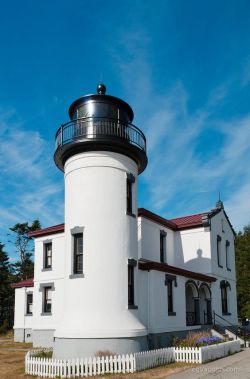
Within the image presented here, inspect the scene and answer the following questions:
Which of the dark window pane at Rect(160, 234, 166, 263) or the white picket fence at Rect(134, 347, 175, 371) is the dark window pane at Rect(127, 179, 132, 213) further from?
the dark window pane at Rect(160, 234, 166, 263)

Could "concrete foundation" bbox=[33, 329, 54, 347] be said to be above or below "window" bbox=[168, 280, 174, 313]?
below

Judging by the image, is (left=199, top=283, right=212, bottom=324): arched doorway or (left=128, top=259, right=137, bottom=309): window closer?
(left=128, top=259, right=137, bottom=309): window

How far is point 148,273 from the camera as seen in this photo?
1914cm

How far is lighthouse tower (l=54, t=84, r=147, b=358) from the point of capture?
16.0 metres

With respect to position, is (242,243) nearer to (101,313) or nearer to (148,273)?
(148,273)

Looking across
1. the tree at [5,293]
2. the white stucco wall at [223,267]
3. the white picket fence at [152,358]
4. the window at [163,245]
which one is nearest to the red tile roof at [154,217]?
the window at [163,245]

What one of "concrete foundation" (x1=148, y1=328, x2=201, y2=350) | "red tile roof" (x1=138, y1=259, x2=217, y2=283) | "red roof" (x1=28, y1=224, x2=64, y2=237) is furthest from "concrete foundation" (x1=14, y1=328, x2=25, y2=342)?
"concrete foundation" (x1=148, y1=328, x2=201, y2=350)

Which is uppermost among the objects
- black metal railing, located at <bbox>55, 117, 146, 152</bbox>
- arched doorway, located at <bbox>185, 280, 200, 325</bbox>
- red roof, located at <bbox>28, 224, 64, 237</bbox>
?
black metal railing, located at <bbox>55, 117, 146, 152</bbox>

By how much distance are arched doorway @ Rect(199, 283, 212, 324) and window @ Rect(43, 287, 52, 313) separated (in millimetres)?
9213

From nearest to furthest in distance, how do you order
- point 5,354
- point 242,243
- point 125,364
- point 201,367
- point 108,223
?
point 125,364, point 201,367, point 108,223, point 5,354, point 242,243

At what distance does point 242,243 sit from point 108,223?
35.1 m

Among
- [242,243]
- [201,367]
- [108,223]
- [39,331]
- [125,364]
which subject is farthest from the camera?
[242,243]

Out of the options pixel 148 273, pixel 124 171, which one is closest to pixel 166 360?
pixel 148 273

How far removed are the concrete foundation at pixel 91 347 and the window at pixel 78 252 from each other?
2690 millimetres
